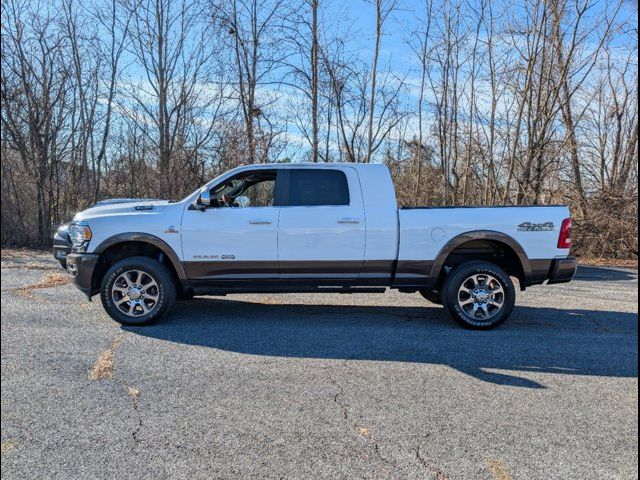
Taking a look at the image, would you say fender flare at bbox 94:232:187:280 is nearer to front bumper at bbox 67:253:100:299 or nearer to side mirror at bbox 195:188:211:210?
front bumper at bbox 67:253:100:299

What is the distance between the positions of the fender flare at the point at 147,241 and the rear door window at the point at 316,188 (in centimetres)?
145

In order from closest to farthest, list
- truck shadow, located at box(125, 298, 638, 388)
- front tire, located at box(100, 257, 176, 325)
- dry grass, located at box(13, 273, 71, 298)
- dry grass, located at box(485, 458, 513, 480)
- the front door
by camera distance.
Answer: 1. dry grass, located at box(485, 458, 513, 480)
2. truck shadow, located at box(125, 298, 638, 388)
3. front tire, located at box(100, 257, 176, 325)
4. the front door
5. dry grass, located at box(13, 273, 71, 298)

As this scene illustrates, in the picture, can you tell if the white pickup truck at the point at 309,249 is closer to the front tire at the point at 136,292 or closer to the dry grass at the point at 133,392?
the front tire at the point at 136,292

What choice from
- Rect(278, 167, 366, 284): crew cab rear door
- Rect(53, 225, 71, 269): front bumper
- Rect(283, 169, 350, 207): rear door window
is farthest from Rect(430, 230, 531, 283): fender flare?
Rect(53, 225, 71, 269): front bumper

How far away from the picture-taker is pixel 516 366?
13.7 ft

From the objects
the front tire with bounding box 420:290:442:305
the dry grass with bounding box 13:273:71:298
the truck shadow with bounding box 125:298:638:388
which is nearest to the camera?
the truck shadow with bounding box 125:298:638:388

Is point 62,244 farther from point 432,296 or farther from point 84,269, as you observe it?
point 432,296

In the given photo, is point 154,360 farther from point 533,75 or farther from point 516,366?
point 533,75

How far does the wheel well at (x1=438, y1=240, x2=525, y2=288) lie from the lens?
5.74 metres

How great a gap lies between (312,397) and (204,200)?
9.29ft

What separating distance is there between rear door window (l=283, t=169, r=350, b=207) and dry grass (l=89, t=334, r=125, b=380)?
2490 millimetres

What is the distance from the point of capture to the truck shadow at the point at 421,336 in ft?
14.1

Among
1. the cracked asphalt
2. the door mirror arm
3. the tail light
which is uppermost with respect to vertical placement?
the door mirror arm

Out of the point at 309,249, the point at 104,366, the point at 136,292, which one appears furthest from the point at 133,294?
the point at 309,249
